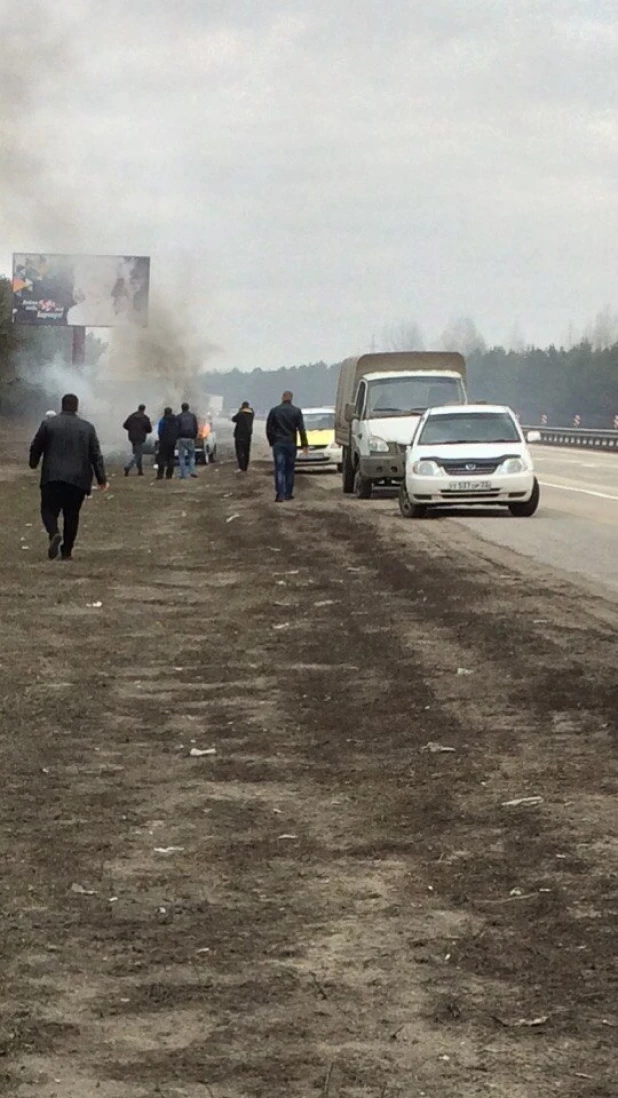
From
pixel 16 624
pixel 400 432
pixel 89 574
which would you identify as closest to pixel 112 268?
pixel 400 432

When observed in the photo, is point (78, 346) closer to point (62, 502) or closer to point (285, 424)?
point (285, 424)

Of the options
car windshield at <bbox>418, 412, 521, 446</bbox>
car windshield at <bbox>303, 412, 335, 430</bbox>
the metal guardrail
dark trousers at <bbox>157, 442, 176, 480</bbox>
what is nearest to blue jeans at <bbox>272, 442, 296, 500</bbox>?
car windshield at <bbox>418, 412, 521, 446</bbox>

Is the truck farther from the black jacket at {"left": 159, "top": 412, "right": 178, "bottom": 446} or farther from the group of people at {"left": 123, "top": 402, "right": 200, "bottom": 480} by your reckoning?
the black jacket at {"left": 159, "top": 412, "right": 178, "bottom": 446}

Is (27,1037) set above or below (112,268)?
below

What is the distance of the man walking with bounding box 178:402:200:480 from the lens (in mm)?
A: 41397

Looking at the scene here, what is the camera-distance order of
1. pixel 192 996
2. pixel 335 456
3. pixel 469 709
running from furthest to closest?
pixel 335 456
pixel 469 709
pixel 192 996

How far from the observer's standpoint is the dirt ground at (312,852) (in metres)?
4.69

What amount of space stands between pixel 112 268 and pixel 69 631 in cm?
5558

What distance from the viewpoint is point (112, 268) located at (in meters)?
68.4

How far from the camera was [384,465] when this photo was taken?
3212 cm

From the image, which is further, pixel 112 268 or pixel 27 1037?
pixel 112 268

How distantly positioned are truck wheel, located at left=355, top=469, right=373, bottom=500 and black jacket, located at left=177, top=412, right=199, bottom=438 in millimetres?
7711

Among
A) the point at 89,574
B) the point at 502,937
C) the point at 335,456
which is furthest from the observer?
the point at 335,456

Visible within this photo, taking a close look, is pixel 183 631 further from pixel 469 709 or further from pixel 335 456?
pixel 335 456
